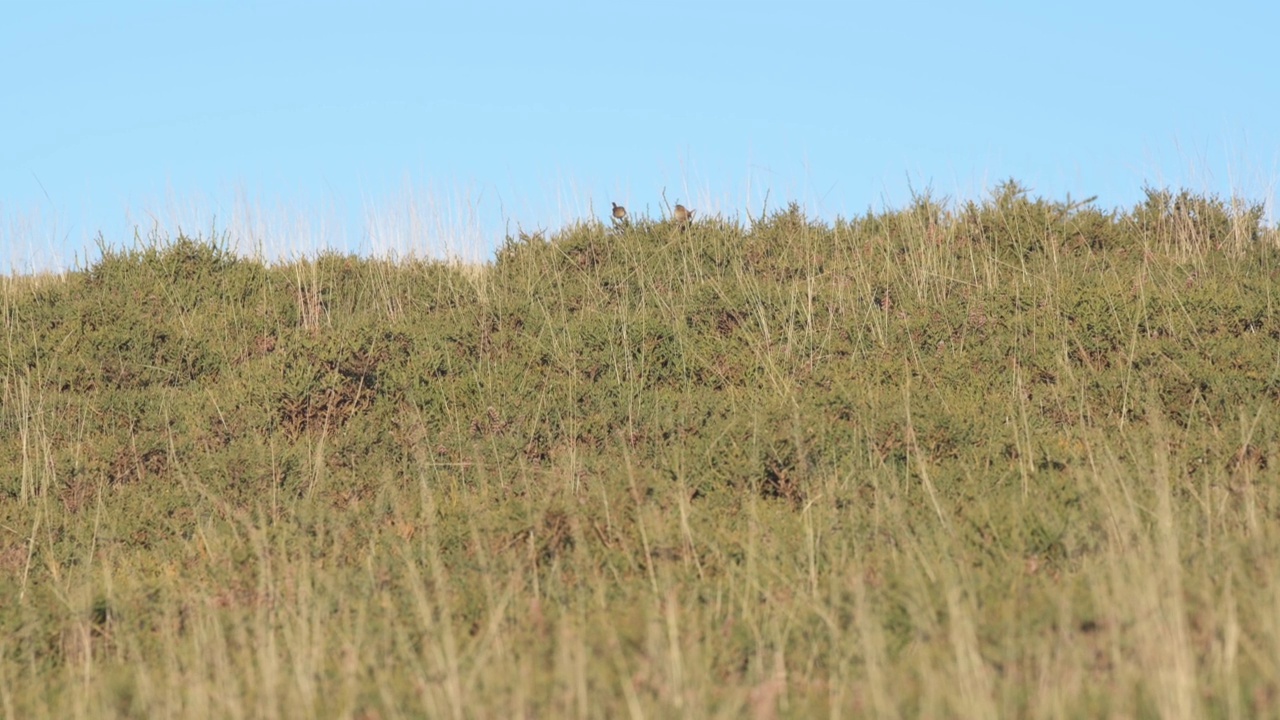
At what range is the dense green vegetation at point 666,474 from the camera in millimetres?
3346

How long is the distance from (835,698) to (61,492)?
4797 millimetres

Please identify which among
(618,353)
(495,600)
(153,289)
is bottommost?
(495,600)

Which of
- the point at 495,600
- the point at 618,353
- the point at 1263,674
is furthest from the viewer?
the point at 618,353

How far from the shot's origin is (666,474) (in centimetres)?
568

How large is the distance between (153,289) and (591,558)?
5.68 m

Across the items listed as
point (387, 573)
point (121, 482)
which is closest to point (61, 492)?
point (121, 482)

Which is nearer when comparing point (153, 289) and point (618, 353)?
point (618, 353)

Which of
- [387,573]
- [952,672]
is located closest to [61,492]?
[387,573]

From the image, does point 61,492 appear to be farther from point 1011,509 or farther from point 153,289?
point 1011,509

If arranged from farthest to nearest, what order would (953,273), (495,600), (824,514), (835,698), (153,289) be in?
(153,289), (953,273), (824,514), (495,600), (835,698)

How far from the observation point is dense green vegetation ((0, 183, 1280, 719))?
3346mm

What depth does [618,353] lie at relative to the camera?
741 cm

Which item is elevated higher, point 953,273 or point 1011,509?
point 953,273

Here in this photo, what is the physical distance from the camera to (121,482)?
6512mm
